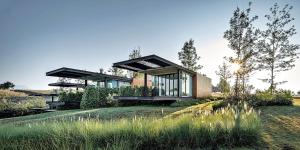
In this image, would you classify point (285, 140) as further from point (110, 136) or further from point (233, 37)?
point (233, 37)

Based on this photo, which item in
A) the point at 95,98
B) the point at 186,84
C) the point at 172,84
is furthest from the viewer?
the point at 172,84

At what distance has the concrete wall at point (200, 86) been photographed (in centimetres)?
2942

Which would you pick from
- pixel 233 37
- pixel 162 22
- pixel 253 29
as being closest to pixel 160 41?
pixel 162 22

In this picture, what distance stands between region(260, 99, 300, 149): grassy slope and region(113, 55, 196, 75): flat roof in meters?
10.3

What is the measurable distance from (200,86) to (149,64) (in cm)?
893

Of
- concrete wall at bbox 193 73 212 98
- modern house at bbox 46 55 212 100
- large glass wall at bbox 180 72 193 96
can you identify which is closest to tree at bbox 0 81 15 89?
modern house at bbox 46 55 212 100

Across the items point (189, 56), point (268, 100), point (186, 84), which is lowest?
point (268, 100)

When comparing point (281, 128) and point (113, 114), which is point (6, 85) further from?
point (281, 128)

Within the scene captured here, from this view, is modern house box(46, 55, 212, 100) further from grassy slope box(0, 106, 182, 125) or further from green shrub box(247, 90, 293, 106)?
green shrub box(247, 90, 293, 106)

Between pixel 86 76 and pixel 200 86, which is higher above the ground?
pixel 86 76

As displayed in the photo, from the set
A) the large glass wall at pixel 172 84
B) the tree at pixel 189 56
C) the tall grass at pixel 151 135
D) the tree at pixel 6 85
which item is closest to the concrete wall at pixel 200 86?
the large glass wall at pixel 172 84

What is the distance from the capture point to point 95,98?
25188 millimetres

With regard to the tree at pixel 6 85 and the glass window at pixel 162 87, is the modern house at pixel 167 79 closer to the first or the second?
the glass window at pixel 162 87

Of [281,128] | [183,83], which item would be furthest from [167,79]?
[281,128]
